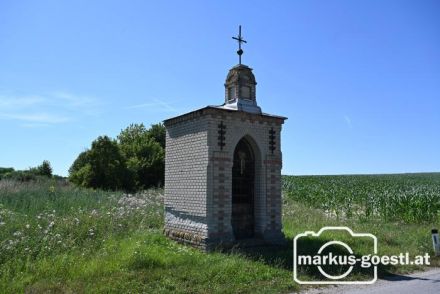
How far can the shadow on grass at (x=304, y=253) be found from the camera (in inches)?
336

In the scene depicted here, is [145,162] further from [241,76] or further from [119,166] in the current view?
[241,76]

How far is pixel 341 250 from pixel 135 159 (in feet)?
70.8

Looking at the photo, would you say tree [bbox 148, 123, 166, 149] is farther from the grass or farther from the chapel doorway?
the chapel doorway

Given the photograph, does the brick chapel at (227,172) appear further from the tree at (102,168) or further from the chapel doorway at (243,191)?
the tree at (102,168)

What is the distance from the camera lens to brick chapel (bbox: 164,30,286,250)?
10.1 metres

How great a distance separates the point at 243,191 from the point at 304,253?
247 centimetres

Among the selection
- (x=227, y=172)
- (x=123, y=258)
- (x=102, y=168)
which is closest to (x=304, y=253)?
(x=227, y=172)

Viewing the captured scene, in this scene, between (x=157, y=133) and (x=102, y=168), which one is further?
(x=157, y=133)

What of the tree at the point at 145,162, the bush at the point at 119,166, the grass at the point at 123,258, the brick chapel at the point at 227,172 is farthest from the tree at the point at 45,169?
the brick chapel at the point at 227,172

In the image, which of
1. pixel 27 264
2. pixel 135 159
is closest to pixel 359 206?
pixel 135 159

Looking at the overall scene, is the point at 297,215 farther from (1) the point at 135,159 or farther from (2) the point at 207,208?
(1) the point at 135,159

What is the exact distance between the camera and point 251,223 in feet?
37.0

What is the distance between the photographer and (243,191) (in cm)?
1127

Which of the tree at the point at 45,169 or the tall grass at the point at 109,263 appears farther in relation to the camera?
the tree at the point at 45,169
